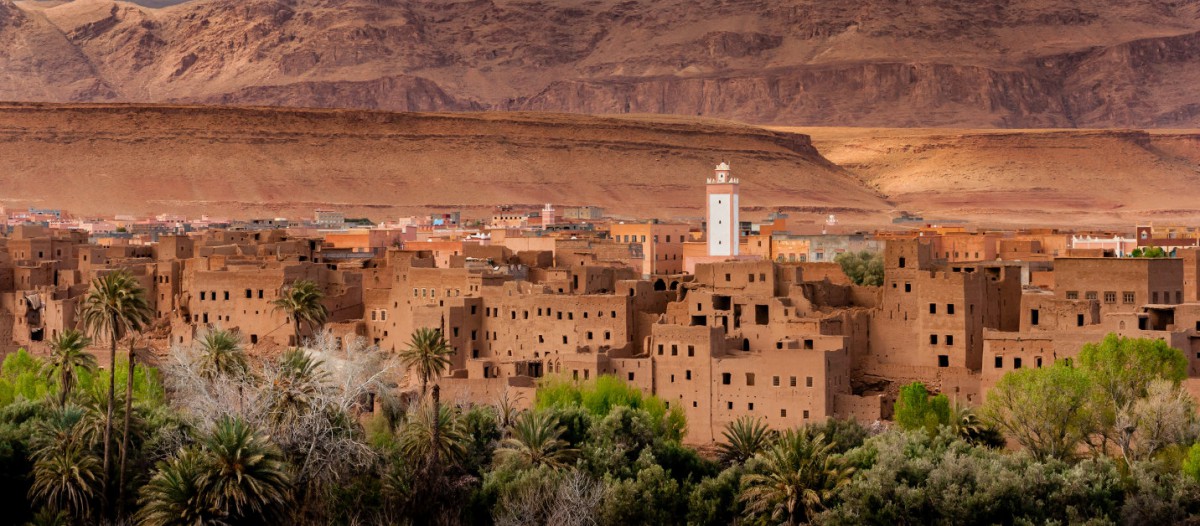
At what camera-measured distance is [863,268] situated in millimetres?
66312

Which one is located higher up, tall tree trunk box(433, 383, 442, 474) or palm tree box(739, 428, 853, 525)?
tall tree trunk box(433, 383, 442, 474)

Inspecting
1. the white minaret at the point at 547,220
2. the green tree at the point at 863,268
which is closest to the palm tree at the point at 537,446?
the green tree at the point at 863,268

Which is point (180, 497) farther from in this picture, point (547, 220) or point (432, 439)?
point (547, 220)

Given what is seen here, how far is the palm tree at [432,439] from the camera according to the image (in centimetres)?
4456

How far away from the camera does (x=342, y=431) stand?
43875 millimetres

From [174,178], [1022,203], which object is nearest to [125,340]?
[174,178]

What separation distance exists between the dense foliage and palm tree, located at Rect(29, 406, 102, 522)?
0.06 meters

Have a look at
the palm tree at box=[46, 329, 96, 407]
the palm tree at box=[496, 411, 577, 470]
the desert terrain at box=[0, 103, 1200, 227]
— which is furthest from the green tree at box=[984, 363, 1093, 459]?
the desert terrain at box=[0, 103, 1200, 227]

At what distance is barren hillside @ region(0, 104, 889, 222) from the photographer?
143 metres

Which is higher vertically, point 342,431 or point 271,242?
point 271,242

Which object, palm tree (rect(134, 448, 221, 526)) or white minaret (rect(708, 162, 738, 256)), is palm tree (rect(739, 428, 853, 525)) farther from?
white minaret (rect(708, 162, 738, 256))

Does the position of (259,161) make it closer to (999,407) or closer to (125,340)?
(125,340)

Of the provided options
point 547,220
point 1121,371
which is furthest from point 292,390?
point 547,220

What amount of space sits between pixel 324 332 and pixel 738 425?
1515 centimetres
